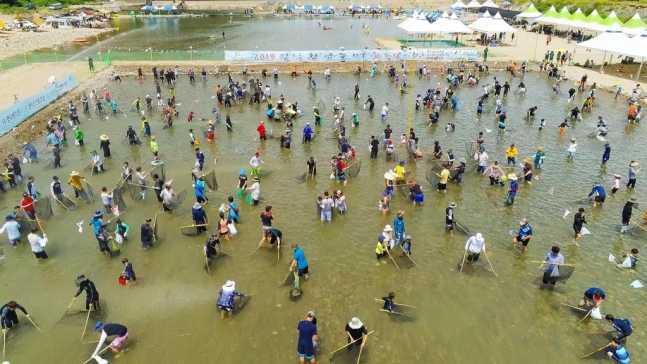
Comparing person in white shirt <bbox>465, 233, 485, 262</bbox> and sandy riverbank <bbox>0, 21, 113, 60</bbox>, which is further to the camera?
sandy riverbank <bbox>0, 21, 113, 60</bbox>

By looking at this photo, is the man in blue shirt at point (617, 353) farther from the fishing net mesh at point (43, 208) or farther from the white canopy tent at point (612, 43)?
the white canopy tent at point (612, 43)

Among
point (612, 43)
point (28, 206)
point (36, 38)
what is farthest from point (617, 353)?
point (36, 38)

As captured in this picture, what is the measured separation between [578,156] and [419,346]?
707 inches

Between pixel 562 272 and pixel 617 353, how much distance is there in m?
2.94

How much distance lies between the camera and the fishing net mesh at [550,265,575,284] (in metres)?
13.5

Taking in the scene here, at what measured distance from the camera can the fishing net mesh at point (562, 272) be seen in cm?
1348

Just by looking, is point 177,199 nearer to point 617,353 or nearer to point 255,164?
point 255,164

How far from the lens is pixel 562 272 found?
1362cm

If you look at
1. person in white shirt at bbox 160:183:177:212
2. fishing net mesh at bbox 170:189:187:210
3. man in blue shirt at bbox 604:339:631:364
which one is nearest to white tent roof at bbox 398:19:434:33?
fishing net mesh at bbox 170:189:187:210

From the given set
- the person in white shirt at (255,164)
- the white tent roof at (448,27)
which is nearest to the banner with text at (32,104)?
the person in white shirt at (255,164)

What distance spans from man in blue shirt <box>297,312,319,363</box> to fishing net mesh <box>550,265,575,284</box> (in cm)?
795

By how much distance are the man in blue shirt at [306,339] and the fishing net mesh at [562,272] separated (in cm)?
795

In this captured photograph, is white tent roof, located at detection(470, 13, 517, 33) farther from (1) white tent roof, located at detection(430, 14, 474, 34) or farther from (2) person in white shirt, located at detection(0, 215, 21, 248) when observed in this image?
(2) person in white shirt, located at detection(0, 215, 21, 248)

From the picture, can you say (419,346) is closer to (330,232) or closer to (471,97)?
(330,232)
